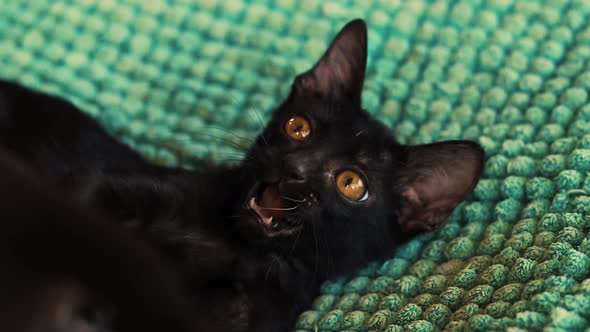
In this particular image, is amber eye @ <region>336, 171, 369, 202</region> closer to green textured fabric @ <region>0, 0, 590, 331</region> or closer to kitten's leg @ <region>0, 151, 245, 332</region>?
green textured fabric @ <region>0, 0, 590, 331</region>

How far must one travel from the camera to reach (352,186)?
1.09 metres

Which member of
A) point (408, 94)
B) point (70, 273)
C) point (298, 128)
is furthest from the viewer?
point (408, 94)

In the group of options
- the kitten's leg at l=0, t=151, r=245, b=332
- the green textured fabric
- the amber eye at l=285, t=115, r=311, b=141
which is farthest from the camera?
the amber eye at l=285, t=115, r=311, b=141

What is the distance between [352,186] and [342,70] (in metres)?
0.29

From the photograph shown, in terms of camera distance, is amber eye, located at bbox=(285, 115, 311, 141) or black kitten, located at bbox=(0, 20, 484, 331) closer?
black kitten, located at bbox=(0, 20, 484, 331)

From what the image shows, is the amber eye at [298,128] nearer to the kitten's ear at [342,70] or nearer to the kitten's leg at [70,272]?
the kitten's ear at [342,70]

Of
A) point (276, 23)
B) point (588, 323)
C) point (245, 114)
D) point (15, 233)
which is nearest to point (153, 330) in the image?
point (15, 233)

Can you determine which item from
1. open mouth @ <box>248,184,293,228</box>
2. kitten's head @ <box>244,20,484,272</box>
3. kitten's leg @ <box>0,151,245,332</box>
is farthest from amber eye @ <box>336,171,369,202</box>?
kitten's leg @ <box>0,151,245,332</box>

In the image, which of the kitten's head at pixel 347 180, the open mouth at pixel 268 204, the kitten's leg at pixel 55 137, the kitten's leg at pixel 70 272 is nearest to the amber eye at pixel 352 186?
the kitten's head at pixel 347 180

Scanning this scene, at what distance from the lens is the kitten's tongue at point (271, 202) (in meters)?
1.08

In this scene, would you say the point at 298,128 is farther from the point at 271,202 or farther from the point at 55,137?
the point at 55,137

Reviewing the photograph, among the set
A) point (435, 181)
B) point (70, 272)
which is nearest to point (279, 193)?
point (435, 181)

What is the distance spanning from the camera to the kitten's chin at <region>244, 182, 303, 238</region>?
1.07m

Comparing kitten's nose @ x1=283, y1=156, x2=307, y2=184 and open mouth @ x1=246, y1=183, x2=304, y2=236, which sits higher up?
kitten's nose @ x1=283, y1=156, x2=307, y2=184
